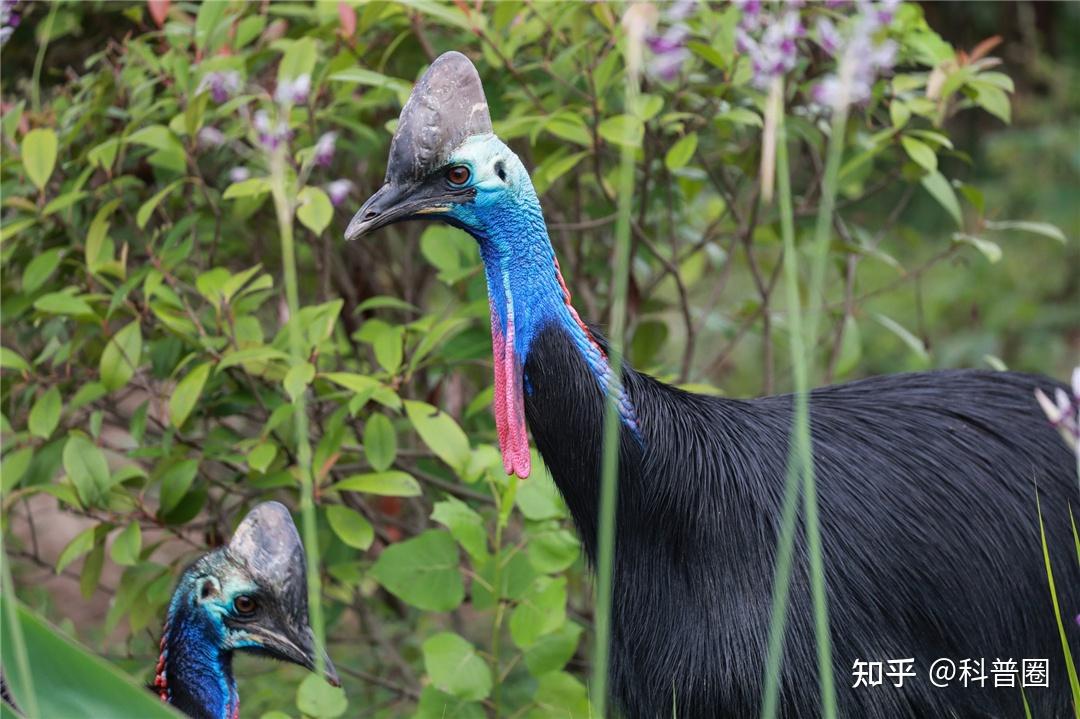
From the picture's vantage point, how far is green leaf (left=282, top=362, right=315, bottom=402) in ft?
8.62

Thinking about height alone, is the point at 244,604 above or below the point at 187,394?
below

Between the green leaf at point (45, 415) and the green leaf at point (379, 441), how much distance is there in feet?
2.05

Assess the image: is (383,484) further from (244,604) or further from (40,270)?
(40,270)

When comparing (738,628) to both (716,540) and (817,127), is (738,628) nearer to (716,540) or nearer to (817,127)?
(716,540)

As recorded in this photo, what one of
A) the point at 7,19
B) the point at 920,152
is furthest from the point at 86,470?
the point at 920,152

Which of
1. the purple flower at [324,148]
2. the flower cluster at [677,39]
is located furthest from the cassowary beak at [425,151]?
the flower cluster at [677,39]

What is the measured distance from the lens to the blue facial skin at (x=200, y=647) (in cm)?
273

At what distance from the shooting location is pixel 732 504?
8.44ft

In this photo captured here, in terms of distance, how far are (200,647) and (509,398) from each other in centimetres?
76

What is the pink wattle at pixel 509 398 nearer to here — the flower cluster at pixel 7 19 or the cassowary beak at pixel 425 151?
the cassowary beak at pixel 425 151

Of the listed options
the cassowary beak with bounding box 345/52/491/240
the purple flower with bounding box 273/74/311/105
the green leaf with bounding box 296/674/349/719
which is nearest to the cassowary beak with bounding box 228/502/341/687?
the green leaf with bounding box 296/674/349/719

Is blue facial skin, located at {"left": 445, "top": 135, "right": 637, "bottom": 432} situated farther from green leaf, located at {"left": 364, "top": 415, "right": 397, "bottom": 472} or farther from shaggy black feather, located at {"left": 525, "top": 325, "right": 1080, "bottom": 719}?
green leaf, located at {"left": 364, "top": 415, "right": 397, "bottom": 472}

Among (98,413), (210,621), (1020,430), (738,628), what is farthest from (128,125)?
(1020,430)

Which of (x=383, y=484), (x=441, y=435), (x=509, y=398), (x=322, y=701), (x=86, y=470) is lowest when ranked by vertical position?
A: (x=322, y=701)
